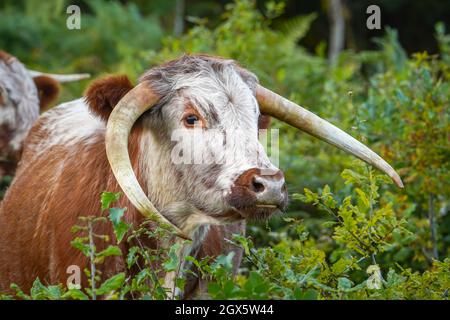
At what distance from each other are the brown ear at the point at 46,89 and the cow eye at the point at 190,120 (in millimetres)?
3932

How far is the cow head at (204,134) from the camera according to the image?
220 inches

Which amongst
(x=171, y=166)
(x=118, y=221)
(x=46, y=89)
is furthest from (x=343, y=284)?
(x=46, y=89)

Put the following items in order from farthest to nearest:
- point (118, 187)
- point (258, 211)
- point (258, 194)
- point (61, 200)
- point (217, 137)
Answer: point (61, 200), point (118, 187), point (217, 137), point (258, 211), point (258, 194)

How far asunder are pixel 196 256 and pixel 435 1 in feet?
59.4

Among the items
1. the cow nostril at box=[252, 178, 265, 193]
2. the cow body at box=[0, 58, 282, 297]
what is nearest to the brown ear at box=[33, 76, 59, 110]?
the cow body at box=[0, 58, 282, 297]

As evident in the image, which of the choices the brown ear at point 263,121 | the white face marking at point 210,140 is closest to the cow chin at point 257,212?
the white face marking at point 210,140

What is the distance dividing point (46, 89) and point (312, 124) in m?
4.10

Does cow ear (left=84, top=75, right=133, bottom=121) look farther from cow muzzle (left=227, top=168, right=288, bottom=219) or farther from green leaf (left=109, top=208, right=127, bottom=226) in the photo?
green leaf (left=109, top=208, right=127, bottom=226)

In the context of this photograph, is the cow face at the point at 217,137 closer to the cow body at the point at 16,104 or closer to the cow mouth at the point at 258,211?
the cow mouth at the point at 258,211

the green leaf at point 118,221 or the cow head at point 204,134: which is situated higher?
the cow head at point 204,134

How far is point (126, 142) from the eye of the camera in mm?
5852

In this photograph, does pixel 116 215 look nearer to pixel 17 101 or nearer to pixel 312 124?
pixel 312 124
